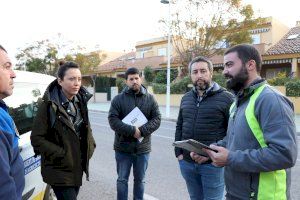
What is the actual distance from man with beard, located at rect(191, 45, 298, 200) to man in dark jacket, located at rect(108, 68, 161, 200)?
1.88 metres

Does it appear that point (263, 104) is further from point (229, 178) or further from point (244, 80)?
point (229, 178)

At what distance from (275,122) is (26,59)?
1800 inches

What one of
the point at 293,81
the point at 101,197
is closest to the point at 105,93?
the point at 293,81

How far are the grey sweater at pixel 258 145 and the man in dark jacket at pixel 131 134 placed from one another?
1.95 meters

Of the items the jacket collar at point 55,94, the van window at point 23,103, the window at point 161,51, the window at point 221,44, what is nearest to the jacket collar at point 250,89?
the jacket collar at point 55,94

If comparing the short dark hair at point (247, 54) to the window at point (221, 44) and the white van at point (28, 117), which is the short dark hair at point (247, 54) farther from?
the window at point (221, 44)

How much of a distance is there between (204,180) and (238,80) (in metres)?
1.46

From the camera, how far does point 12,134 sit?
2029mm

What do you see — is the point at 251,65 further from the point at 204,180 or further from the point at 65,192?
the point at 65,192

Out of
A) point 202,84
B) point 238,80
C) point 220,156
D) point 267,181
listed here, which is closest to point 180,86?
point 202,84

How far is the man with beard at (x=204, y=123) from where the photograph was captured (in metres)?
3.75

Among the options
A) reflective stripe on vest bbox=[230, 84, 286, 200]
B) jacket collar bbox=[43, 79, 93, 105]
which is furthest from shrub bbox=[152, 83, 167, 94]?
reflective stripe on vest bbox=[230, 84, 286, 200]

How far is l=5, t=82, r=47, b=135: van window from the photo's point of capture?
383cm

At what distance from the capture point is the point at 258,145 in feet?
8.18
